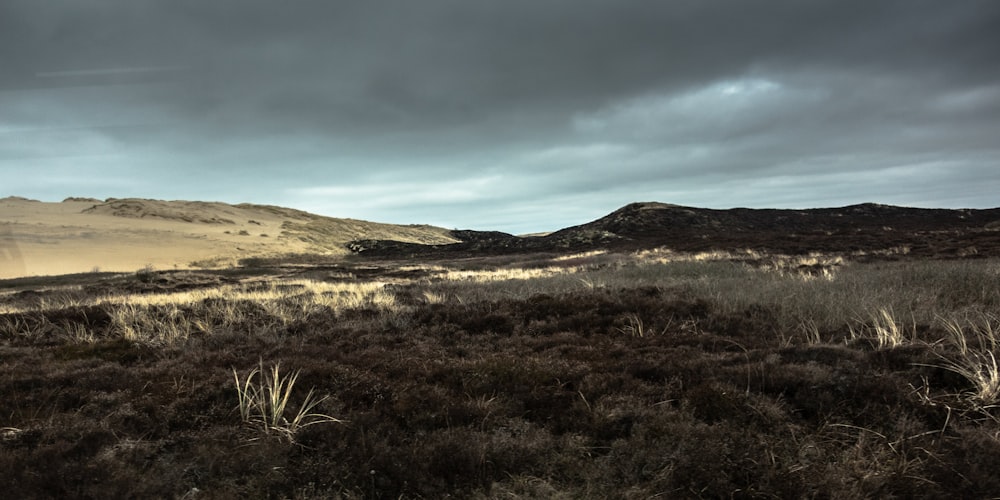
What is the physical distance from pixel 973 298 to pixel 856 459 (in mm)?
8857

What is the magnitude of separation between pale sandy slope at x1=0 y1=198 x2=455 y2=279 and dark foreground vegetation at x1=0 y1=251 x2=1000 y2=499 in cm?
4310

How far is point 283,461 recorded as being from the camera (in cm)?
377

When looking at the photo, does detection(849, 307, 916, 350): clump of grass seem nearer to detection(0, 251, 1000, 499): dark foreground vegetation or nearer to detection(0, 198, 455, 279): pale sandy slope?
detection(0, 251, 1000, 499): dark foreground vegetation

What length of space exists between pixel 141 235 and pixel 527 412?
6497 cm

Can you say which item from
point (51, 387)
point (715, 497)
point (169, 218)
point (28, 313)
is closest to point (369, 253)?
point (169, 218)

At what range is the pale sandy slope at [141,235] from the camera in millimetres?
41062

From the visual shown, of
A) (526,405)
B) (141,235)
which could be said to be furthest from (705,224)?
(141,235)

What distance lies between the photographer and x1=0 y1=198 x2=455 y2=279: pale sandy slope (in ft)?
135

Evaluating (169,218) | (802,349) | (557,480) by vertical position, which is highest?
(169,218)

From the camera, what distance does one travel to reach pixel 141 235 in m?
53.5

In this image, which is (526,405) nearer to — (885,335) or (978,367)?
(978,367)

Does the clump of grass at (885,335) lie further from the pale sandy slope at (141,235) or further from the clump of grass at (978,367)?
the pale sandy slope at (141,235)

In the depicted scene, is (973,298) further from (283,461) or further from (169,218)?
(169,218)

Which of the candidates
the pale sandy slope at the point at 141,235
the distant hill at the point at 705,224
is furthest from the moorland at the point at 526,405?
the pale sandy slope at the point at 141,235
